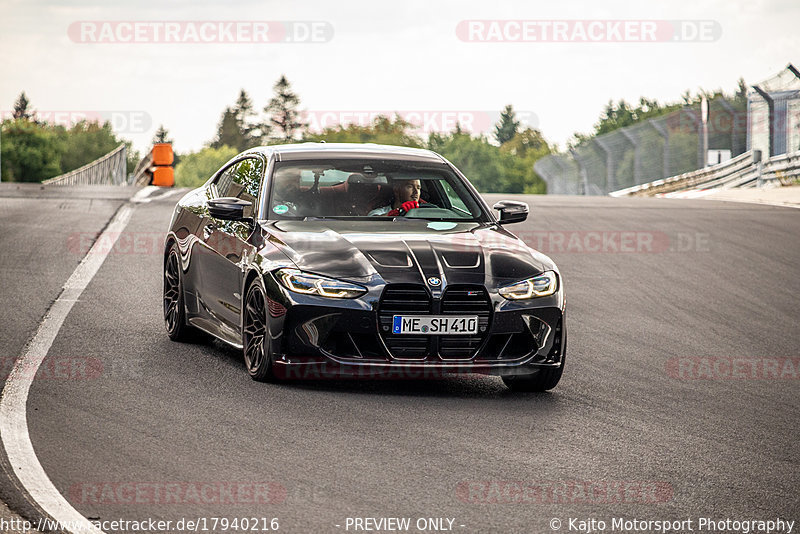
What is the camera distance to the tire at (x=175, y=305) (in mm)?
9594

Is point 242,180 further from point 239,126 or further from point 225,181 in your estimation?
point 239,126

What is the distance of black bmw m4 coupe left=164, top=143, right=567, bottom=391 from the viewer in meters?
7.63

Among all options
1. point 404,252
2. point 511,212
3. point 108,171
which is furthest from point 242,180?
point 108,171

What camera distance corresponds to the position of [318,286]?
7664 millimetres

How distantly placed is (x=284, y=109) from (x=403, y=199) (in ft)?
568

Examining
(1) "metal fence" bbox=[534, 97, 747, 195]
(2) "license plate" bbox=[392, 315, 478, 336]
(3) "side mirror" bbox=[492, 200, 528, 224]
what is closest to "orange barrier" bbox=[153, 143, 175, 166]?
(1) "metal fence" bbox=[534, 97, 747, 195]

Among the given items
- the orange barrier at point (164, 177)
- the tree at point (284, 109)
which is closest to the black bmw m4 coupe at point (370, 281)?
the orange barrier at point (164, 177)

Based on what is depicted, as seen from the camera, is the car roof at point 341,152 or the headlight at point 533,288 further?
the car roof at point 341,152

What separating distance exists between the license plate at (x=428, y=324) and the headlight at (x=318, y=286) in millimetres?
286

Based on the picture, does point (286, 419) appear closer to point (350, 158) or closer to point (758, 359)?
point (350, 158)

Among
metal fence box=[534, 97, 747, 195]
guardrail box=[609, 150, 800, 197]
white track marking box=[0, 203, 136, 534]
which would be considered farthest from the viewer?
metal fence box=[534, 97, 747, 195]

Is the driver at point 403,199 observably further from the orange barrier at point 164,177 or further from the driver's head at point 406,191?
the orange barrier at point 164,177

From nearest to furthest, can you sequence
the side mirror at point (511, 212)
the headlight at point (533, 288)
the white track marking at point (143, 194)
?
the headlight at point (533, 288) → the side mirror at point (511, 212) → the white track marking at point (143, 194)

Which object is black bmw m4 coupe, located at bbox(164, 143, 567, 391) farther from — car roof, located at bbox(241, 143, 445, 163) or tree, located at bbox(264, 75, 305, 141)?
tree, located at bbox(264, 75, 305, 141)
